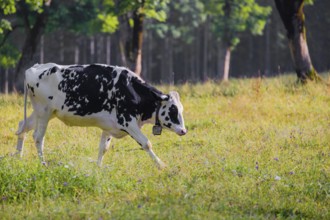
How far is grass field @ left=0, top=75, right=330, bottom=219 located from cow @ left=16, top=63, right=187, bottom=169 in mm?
596

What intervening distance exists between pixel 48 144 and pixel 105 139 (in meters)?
2.55

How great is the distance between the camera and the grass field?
7336mm

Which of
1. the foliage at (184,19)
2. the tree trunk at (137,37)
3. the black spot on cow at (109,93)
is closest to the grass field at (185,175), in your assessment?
the black spot on cow at (109,93)

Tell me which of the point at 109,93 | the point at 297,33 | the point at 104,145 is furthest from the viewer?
the point at 297,33

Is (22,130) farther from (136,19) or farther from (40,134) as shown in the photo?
(136,19)

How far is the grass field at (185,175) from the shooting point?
734 centimetres

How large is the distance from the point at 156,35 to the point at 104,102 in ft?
200

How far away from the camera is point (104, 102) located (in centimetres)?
1033

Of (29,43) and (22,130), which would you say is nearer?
(22,130)

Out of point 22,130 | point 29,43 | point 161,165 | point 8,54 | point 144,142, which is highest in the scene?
point 29,43

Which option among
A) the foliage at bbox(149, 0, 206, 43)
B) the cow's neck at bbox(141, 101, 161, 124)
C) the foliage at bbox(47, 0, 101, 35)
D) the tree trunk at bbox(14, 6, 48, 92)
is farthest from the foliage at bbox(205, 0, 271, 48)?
the cow's neck at bbox(141, 101, 161, 124)

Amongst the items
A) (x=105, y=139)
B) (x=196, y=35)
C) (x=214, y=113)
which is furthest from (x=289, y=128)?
(x=196, y=35)

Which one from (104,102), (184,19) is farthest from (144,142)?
(184,19)

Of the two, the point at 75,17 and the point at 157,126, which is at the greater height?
the point at 75,17
